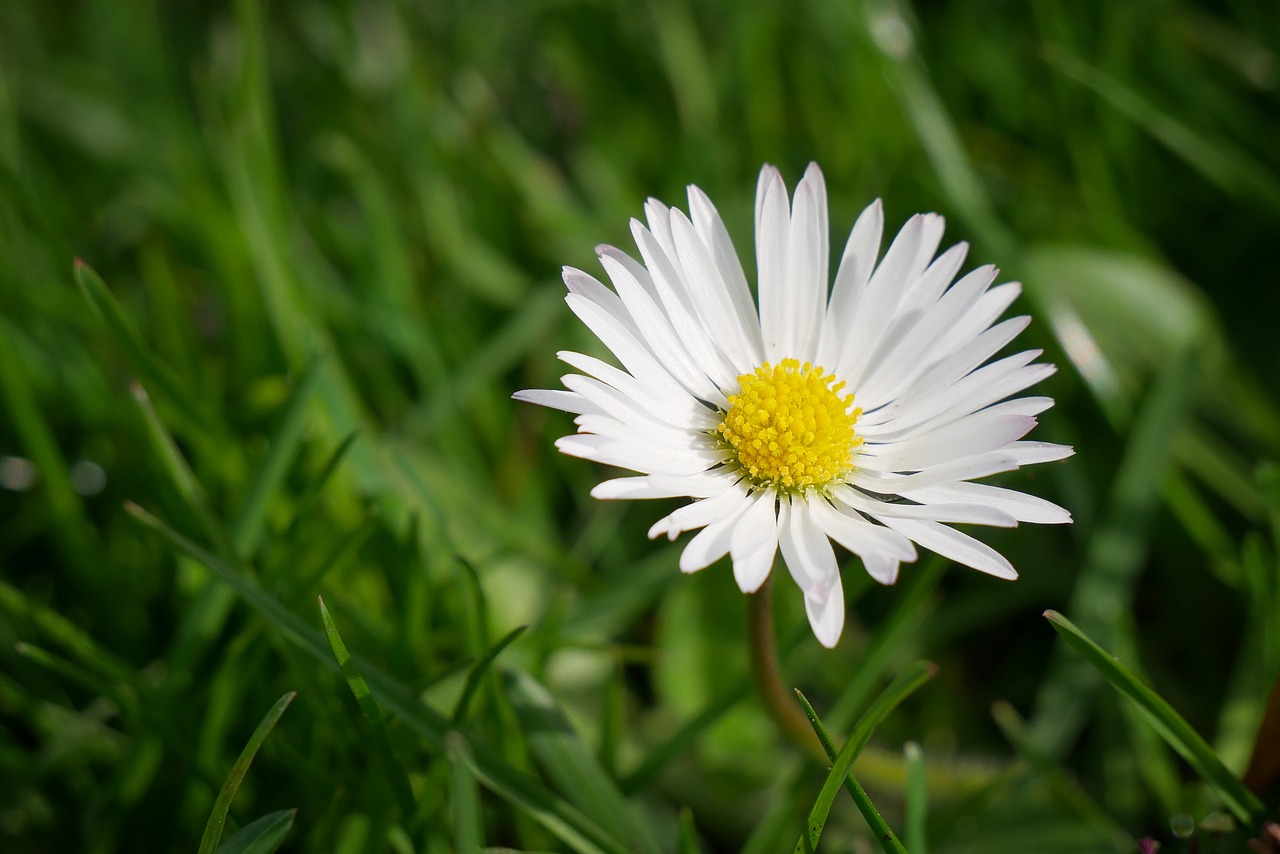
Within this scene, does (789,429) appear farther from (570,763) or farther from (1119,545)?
(1119,545)

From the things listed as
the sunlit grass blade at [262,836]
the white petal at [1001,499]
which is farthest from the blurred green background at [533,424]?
the white petal at [1001,499]

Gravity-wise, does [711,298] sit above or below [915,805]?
above

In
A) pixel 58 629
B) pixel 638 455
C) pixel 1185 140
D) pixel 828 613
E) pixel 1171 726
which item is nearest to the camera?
pixel 828 613

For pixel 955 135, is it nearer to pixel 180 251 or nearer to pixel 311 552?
pixel 311 552

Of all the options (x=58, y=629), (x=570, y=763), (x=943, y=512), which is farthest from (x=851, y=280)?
(x=58, y=629)

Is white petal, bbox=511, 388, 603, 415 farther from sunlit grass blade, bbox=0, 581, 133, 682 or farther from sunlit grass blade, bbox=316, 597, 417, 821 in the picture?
sunlit grass blade, bbox=0, 581, 133, 682

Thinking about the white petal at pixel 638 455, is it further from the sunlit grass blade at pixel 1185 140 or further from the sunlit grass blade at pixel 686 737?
the sunlit grass blade at pixel 1185 140

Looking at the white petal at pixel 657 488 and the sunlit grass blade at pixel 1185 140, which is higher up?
the sunlit grass blade at pixel 1185 140
